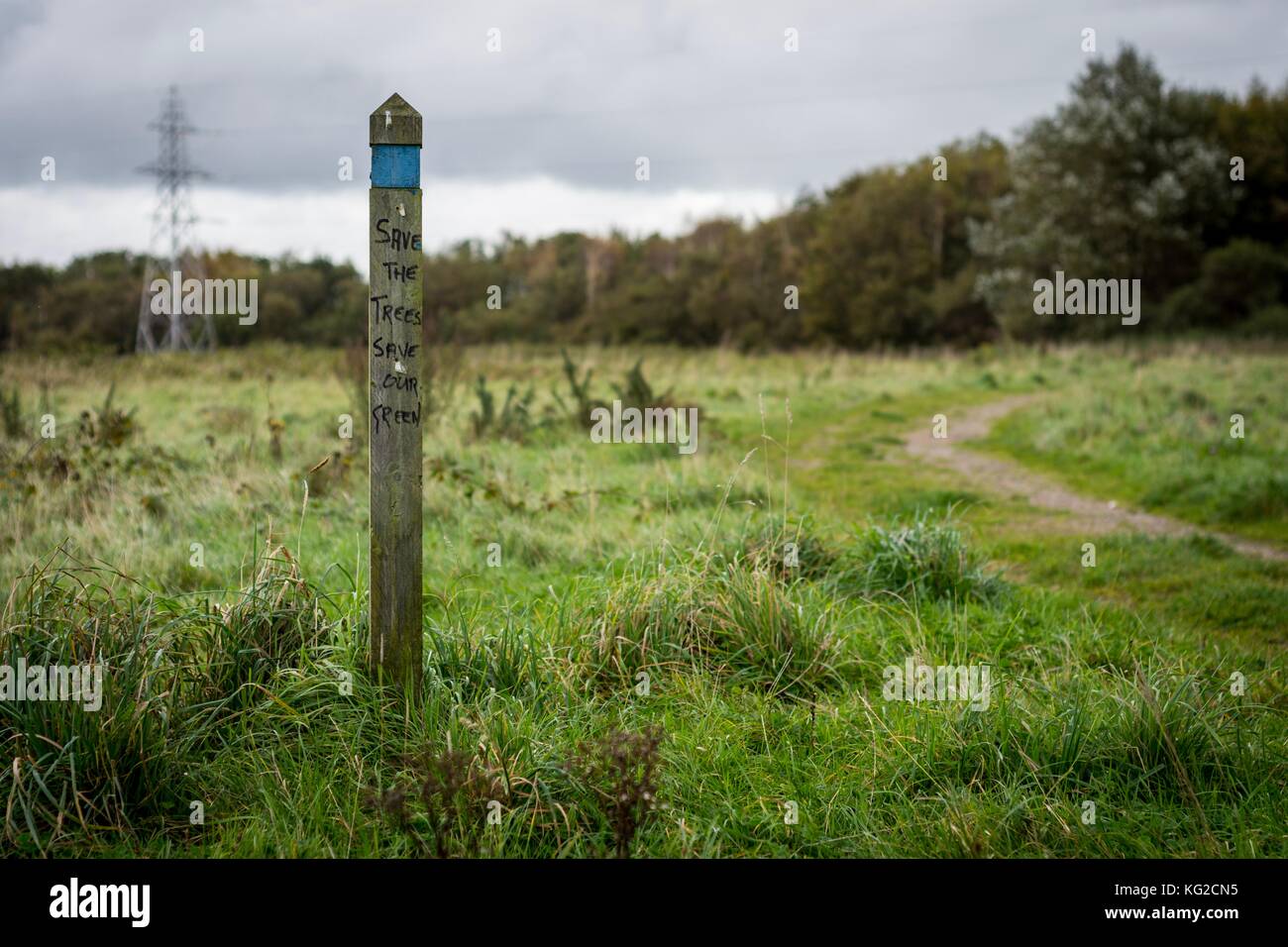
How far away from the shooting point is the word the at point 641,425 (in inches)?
422

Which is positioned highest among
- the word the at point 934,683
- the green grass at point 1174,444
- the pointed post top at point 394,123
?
the pointed post top at point 394,123

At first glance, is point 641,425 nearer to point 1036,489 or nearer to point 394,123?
point 1036,489

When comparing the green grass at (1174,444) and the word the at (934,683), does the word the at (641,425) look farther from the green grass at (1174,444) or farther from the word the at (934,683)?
the word the at (934,683)

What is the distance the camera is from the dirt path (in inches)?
282

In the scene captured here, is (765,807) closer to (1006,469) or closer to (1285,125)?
(1006,469)

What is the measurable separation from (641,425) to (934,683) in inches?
315

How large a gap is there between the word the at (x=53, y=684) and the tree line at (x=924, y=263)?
27.6 metres

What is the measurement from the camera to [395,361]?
3.22 metres
